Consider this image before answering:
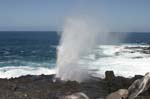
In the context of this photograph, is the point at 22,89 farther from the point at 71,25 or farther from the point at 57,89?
the point at 71,25

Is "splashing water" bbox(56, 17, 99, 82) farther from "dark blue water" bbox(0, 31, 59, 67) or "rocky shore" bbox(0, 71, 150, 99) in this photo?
"dark blue water" bbox(0, 31, 59, 67)

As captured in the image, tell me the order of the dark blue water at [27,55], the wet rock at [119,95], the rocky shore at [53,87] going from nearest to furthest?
the wet rock at [119,95] → the rocky shore at [53,87] → the dark blue water at [27,55]

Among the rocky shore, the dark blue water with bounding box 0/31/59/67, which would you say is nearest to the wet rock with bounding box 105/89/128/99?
the rocky shore

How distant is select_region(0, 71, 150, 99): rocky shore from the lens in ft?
77.4

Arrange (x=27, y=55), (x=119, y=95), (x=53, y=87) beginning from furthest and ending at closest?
(x=27, y=55), (x=53, y=87), (x=119, y=95)

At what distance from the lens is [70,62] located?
3453 cm

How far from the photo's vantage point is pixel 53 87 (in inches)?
1029

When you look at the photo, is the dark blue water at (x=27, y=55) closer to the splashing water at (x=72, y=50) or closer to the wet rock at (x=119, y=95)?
the splashing water at (x=72, y=50)

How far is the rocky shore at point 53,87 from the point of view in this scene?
23.6 metres

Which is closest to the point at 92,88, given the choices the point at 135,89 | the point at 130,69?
the point at 135,89

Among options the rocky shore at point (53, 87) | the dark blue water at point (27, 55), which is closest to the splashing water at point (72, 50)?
the rocky shore at point (53, 87)

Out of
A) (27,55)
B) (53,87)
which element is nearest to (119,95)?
(53,87)

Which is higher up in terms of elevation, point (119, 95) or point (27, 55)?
point (119, 95)

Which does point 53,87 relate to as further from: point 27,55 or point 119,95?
point 27,55
